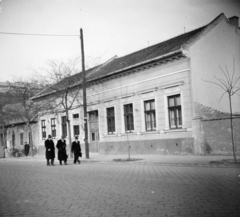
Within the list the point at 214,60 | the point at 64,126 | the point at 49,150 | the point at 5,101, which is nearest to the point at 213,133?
the point at 214,60

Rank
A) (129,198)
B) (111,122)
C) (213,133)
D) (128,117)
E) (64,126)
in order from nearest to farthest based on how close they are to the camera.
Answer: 1. (129,198)
2. (213,133)
3. (128,117)
4. (111,122)
5. (64,126)

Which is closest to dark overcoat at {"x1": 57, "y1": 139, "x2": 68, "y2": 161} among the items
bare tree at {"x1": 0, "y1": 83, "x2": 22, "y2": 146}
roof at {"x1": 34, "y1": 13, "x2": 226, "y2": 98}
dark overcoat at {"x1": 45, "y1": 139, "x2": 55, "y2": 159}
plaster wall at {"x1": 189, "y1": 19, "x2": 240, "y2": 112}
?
dark overcoat at {"x1": 45, "y1": 139, "x2": 55, "y2": 159}

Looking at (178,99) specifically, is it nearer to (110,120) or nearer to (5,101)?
(110,120)

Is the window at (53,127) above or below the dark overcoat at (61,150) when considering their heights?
above

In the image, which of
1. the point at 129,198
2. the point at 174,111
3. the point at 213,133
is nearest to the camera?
the point at 129,198

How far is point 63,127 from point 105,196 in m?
25.7

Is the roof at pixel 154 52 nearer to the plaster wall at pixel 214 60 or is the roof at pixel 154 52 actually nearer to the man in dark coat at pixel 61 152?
the plaster wall at pixel 214 60

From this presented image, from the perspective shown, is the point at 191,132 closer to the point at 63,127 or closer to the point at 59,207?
the point at 59,207

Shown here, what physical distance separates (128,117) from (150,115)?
2.44 metres

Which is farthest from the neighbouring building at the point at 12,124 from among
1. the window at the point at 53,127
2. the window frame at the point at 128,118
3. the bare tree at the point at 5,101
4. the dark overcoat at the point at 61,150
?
the dark overcoat at the point at 61,150

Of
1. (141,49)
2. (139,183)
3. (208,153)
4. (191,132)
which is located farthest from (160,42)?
(139,183)

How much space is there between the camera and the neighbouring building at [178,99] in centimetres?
1875

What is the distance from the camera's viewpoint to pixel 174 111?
20.5 m

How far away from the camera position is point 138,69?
22.8 metres
